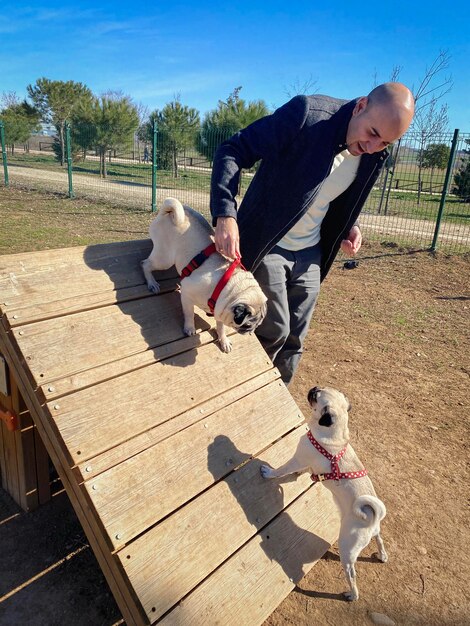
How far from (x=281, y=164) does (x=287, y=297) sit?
0.97 metres

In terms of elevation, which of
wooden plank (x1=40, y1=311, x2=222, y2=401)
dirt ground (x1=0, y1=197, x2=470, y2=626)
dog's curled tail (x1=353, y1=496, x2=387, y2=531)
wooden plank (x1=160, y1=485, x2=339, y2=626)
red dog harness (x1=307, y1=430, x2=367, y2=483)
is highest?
wooden plank (x1=40, y1=311, x2=222, y2=401)

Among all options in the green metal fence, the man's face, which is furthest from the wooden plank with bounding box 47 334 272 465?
the green metal fence

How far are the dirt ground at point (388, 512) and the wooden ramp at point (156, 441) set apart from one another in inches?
16.9

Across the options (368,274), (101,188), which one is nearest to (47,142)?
(101,188)

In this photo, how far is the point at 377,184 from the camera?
16.7m

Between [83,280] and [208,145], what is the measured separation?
50.3 feet

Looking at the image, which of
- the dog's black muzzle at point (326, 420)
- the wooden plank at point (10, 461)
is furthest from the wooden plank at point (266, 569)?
the wooden plank at point (10, 461)

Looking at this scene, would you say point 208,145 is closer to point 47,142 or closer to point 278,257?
point 278,257

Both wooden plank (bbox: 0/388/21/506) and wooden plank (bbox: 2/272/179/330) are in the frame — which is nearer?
wooden plank (bbox: 2/272/179/330)

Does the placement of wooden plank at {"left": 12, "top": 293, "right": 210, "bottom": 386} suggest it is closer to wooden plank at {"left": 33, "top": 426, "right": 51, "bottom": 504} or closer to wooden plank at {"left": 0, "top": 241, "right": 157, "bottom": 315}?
wooden plank at {"left": 0, "top": 241, "right": 157, "bottom": 315}

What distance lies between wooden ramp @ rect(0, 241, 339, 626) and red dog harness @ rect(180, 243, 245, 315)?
0.34 meters

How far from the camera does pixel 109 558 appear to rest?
6.55 feet

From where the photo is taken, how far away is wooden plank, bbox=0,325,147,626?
1952 millimetres

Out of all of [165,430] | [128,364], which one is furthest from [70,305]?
[165,430]
